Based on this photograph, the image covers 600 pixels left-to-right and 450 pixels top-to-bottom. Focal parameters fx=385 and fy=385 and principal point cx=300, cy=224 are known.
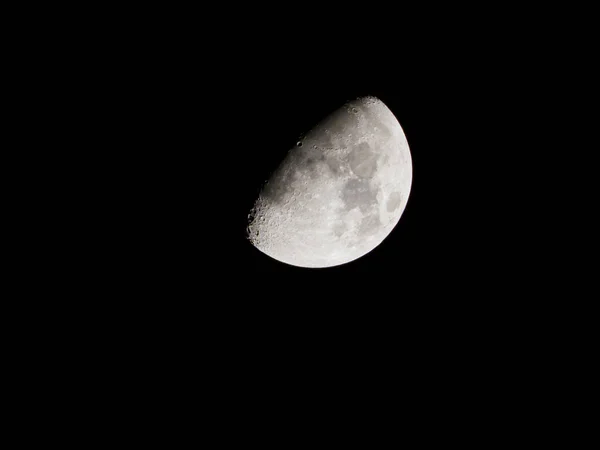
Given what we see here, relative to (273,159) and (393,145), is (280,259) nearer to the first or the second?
(273,159)

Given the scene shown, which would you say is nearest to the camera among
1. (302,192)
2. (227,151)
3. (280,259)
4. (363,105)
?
(227,151)

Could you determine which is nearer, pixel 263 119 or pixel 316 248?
pixel 263 119

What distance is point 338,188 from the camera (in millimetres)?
2332

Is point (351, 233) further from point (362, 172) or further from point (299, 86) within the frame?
point (299, 86)

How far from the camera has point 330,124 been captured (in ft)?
7.77

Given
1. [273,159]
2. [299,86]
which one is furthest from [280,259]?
[299,86]

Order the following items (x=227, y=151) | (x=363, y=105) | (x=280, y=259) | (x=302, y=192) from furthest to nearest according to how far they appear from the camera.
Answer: (x=280, y=259), (x=363, y=105), (x=302, y=192), (x=227, y=151)

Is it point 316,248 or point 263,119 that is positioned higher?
point 263,119

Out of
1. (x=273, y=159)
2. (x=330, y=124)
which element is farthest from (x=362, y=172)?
(x=273, y=159)

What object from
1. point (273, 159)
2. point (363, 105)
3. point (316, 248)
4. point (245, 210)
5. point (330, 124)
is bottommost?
point (316, 248)

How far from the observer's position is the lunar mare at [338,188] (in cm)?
233

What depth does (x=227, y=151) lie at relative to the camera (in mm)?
2182

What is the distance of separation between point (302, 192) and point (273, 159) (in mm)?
265

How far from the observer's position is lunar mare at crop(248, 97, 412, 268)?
2330 mm
